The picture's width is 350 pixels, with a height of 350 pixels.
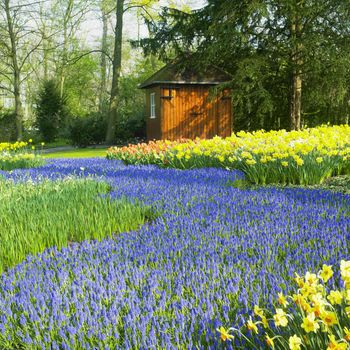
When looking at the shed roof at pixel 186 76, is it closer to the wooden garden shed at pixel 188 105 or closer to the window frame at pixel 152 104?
the wooden garden shed at pixel 188 105

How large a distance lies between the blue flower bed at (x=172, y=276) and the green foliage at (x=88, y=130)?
72.4ft

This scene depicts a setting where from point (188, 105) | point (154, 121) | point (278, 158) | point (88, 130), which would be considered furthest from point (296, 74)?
point (278, 158)

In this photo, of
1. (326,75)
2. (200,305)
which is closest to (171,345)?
(200,305)

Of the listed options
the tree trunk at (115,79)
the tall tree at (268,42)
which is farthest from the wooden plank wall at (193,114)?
the tree trunk at (115,79)

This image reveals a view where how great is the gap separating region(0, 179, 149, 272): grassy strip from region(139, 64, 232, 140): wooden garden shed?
1679cm

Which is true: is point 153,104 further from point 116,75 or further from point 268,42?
point 268,42

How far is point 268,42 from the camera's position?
20203mm

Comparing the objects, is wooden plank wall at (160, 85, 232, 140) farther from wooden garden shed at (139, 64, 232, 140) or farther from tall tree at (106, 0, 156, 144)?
tall tree at (106, 0, 156, 144)

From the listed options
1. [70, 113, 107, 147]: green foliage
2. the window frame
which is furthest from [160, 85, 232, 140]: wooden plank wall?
[70, 113, 107, 147]: green foliage

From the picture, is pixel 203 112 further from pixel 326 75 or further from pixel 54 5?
pixel 54 5

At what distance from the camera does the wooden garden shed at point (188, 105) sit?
22.2m

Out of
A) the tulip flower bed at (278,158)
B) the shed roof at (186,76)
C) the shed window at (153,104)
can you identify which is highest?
the shed roof at (186,76)

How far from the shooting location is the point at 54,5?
36875mm

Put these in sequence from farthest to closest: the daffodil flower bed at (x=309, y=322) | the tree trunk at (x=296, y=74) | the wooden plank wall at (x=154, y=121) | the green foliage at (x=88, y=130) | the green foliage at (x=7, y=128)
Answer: the green foliage at (x=7, y=128)
the green foliage at (x=88, y=130)
the wooden plank wall at (x=154, y=121)
the tree trunk at (x=296, y=74)
the daffodil flower bed at (x=309, y=322)
